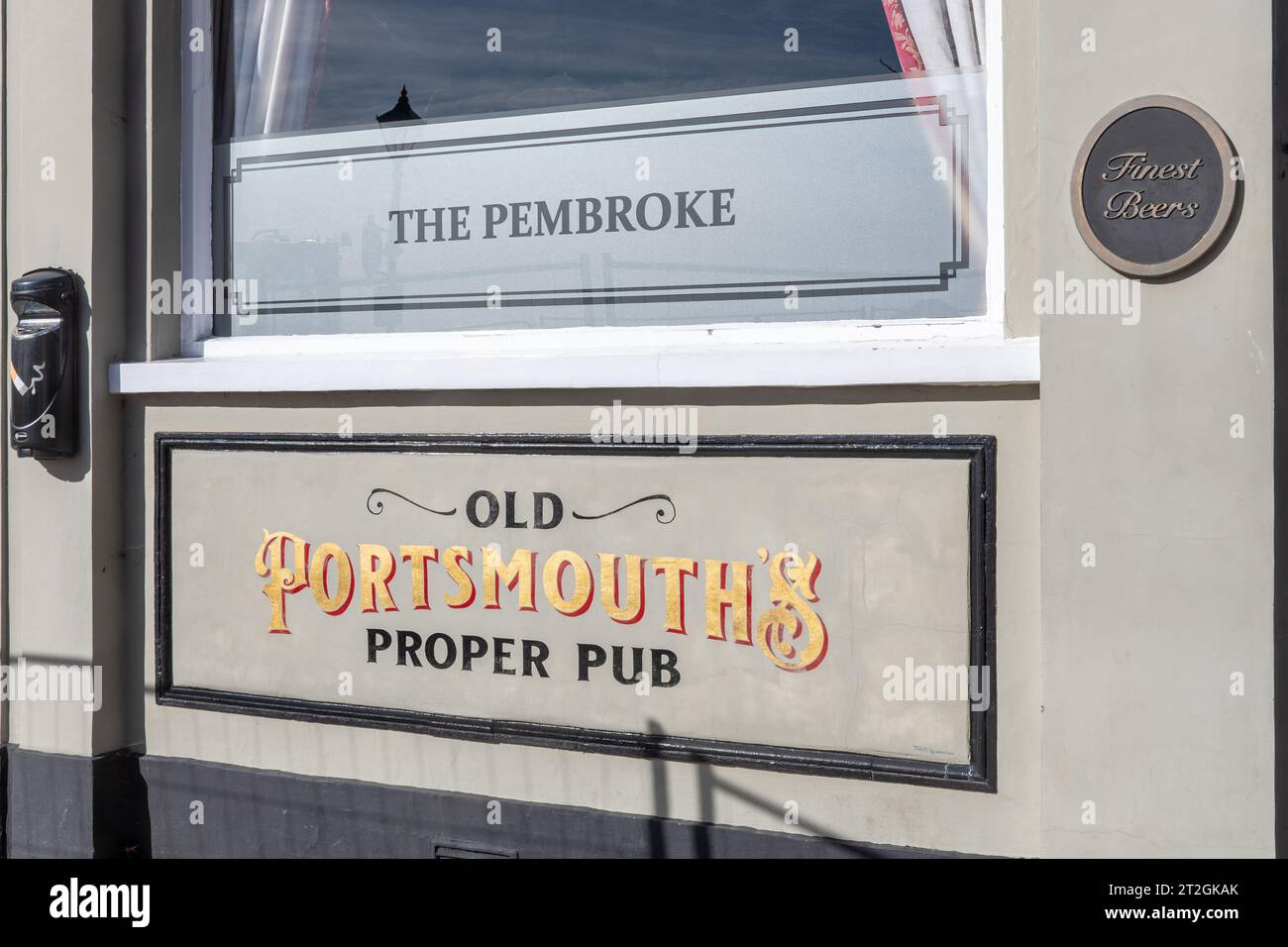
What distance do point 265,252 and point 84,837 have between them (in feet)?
8.68

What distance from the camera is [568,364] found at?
4.51 meters

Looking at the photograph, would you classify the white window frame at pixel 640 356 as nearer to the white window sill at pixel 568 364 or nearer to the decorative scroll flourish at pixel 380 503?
the white window sill at pixel 568 364

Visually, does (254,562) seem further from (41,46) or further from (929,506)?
(929,506)

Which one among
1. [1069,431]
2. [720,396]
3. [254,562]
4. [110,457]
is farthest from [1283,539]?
[110,457]

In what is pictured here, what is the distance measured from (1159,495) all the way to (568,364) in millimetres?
2104

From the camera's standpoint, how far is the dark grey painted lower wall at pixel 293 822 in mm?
4395

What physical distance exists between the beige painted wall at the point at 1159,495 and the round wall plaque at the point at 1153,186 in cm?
5

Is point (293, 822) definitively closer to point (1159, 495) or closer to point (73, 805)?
point (73, 805)

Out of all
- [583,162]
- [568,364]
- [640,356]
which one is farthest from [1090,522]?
[583,162]

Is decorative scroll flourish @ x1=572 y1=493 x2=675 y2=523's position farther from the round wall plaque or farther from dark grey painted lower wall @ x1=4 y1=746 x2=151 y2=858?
dark grey painted lower wall @ x1=4 y1=746 x2=151 y2=858

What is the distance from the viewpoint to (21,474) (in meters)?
5.32

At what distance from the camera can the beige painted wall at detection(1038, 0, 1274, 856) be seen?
3.56 m

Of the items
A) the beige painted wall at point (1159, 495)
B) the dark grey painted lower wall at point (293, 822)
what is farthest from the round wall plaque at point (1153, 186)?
the dark grey painted lower wall at point (293, 822)

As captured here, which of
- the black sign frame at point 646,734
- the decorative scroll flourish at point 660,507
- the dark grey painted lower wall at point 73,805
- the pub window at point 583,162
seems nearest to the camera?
the black sign frame at point 646,734
